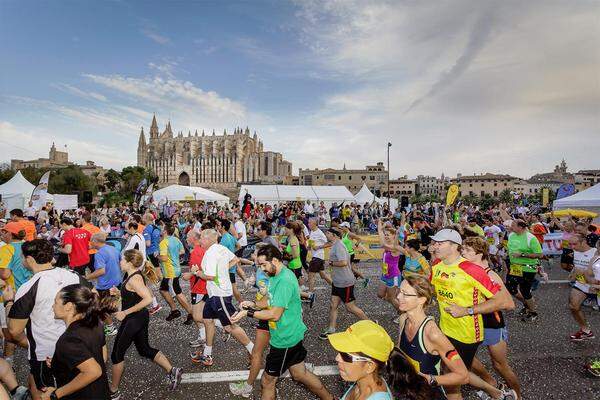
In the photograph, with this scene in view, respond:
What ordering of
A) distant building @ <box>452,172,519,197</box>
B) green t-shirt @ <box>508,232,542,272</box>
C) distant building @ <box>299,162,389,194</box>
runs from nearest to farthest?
1. green t-shirt @ <box>508,232,542,272</box>
2. distant building @ <box>299,162,389,194</box>
3. distant building @ <box>452,172,519,197</box>

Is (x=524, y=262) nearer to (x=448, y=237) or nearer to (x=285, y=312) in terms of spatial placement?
(x=448, y=237)

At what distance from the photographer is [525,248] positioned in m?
6.27

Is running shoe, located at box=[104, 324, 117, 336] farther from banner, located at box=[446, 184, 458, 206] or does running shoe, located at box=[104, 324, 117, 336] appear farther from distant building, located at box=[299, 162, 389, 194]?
distant building, located at box=[299, 162, 389, 194]

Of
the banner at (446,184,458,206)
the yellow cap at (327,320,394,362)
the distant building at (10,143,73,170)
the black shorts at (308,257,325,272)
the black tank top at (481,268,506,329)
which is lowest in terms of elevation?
the black shorts at (308,257,325,272)

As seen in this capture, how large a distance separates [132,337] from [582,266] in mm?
6507

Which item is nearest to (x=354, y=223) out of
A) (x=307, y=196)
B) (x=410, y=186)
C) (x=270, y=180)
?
(x=307, y=196)

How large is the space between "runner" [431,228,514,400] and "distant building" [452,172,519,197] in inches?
4748

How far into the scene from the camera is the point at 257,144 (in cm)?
12719

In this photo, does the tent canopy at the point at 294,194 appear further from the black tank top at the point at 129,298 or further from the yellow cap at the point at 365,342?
the yellow cap at the point at 365,342

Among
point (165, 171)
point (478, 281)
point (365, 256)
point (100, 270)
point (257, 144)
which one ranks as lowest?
point (365, 256)

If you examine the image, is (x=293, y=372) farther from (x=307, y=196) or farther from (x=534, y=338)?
(x=307, y=196)

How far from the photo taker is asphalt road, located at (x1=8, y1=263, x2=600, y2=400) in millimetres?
4082

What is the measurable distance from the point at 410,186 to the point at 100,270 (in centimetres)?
11990

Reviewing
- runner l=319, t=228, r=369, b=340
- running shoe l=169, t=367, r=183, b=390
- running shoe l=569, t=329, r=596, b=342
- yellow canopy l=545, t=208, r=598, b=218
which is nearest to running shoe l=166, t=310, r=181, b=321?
running shoe l=169, t=367, r=183, b=390
